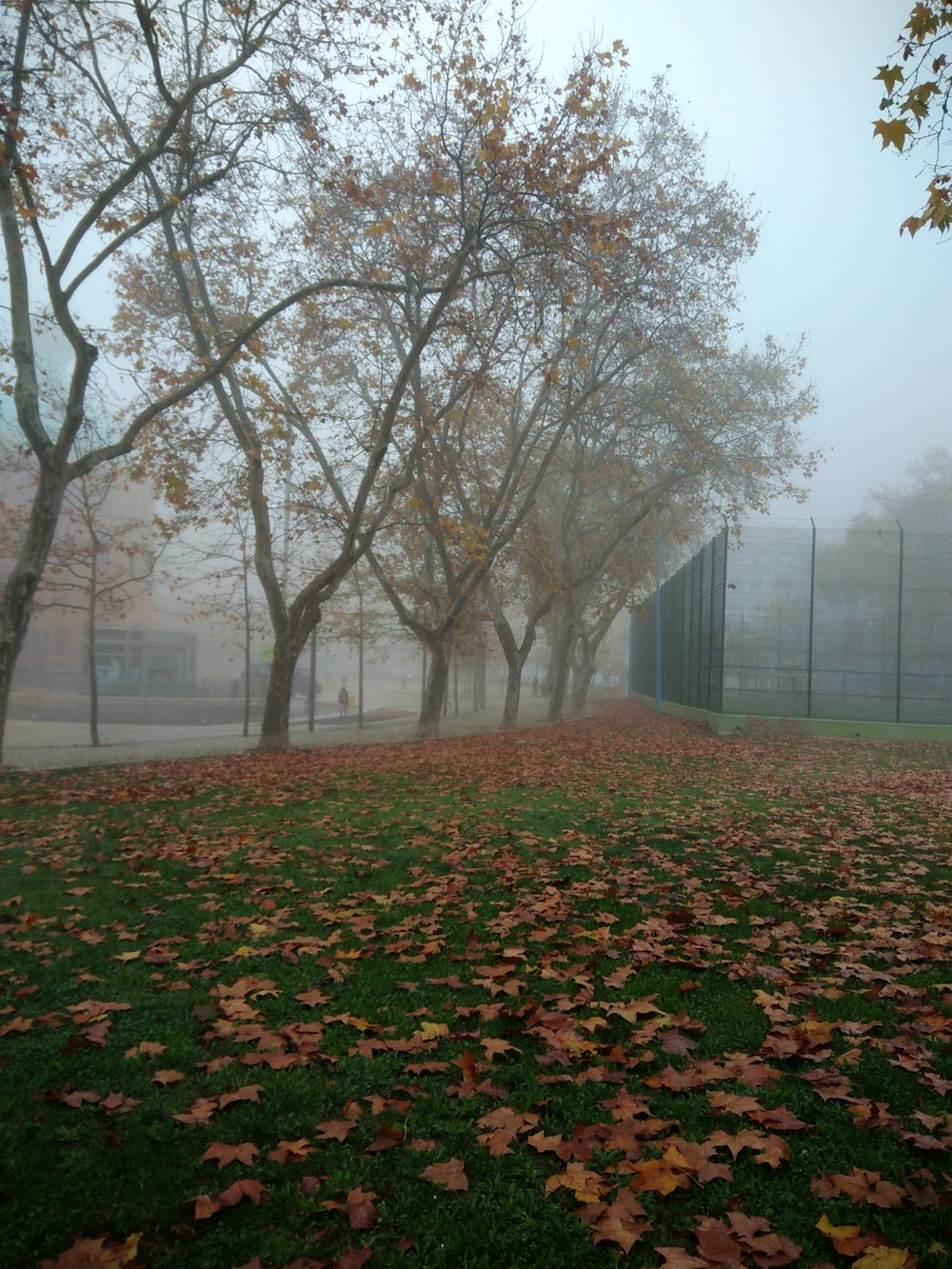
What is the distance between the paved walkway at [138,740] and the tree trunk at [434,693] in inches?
19.8

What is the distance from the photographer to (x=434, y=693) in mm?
22406

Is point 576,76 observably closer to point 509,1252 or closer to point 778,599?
point 778,599

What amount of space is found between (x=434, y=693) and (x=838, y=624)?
9.81 m

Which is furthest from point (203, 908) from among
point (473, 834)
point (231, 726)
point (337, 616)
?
point (231, 726)

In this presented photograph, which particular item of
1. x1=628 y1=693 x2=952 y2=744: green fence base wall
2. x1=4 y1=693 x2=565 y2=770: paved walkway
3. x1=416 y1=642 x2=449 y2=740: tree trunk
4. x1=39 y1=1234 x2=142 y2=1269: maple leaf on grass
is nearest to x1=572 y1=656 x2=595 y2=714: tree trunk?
x1=4 y1=693 x2=565 y2=770: paved walkway

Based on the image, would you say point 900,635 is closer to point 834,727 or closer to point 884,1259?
point 834,727

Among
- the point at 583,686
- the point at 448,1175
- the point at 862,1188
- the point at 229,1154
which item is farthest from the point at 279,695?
the point at 583,686

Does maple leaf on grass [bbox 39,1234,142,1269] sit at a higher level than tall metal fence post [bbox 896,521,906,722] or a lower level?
lower

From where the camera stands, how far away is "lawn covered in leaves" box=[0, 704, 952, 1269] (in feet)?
8.15

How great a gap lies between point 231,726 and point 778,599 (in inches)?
898

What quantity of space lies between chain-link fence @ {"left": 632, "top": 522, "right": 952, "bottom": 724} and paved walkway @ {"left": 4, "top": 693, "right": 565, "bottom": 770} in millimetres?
7656

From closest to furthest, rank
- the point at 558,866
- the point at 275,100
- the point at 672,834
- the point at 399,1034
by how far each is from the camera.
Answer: the point at 399,1034 < the point at 558,866 < the point at 672,834 < the point at 275,100

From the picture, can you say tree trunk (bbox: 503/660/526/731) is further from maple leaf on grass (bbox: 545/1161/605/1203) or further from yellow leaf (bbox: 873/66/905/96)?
maple leaf on grass (bbox: 545/1161/605/1203)

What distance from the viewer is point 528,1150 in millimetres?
2828
